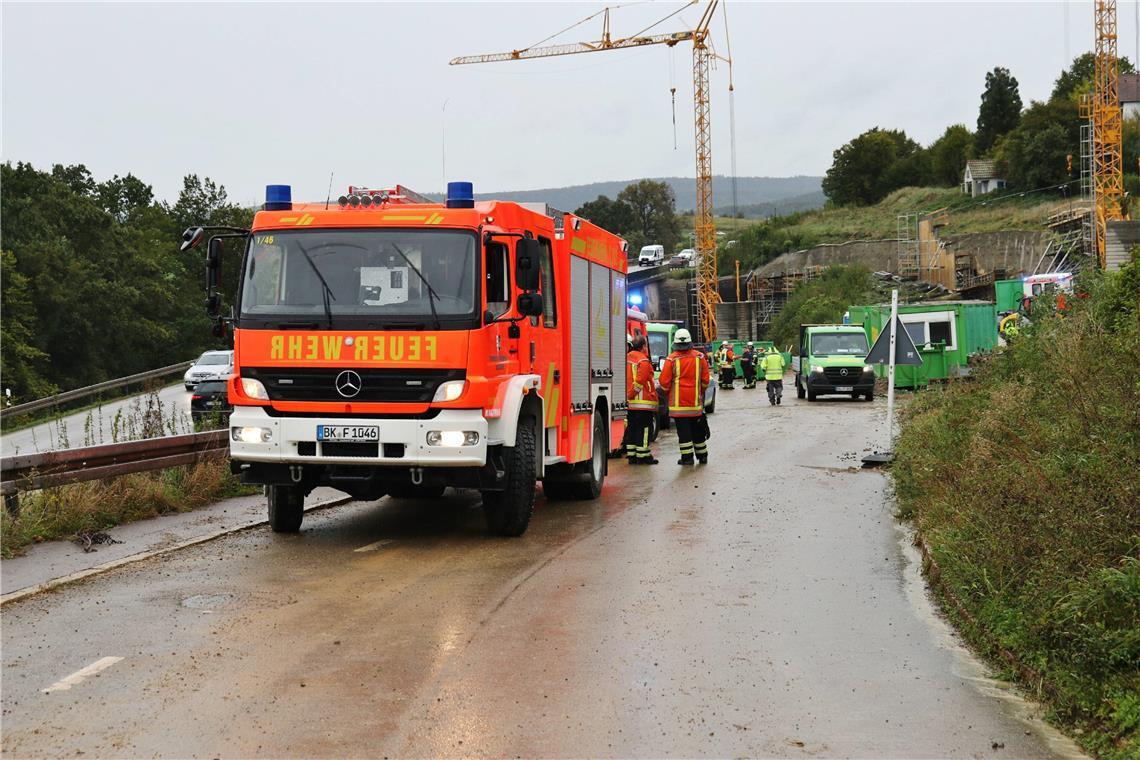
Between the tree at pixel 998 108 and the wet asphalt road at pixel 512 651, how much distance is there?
10941cm

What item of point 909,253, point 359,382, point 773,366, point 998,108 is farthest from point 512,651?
point 998,108

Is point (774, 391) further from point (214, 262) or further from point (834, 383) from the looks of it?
point (214, 262)

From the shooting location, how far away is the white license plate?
10453mm

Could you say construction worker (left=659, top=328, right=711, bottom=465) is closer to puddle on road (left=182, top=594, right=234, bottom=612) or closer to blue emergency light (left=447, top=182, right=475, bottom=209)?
blue emergency light (left=447, top=182, right=475, bottom=209)

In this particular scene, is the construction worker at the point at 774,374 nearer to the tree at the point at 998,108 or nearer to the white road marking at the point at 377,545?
the white road marking at the point at 377,545

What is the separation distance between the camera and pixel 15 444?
2702 cm

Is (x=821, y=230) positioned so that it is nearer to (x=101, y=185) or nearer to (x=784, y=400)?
(x=101, y=185)

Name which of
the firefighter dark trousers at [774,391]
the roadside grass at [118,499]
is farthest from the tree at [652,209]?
the roadside grass at [118,499]

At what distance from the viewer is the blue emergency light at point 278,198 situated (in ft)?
37.4

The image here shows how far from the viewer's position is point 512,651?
23.5 ft

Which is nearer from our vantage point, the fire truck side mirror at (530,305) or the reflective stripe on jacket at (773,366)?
the fire truck side mirror at (530,305)

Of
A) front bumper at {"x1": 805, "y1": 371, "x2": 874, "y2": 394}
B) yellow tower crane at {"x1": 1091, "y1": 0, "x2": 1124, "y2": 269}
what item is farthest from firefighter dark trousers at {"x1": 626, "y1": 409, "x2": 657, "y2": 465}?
yellow tower crane at {"x1": 1091, "y1": 0, "x2": 1124, "y2": 269}

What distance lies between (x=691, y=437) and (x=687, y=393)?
2.40 feet

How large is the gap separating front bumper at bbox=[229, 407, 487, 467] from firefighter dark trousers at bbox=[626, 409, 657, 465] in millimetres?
Answer: 8632
